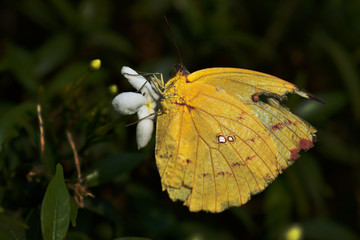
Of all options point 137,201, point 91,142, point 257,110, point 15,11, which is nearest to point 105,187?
point 137,201

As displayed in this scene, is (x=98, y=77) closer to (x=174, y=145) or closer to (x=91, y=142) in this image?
(x=91, y=142)

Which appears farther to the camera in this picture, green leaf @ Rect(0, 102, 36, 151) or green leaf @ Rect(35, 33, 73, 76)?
green leaf @ Rect(35, 33, 73, 76)

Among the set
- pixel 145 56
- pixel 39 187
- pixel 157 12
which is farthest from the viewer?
pixel 145 56

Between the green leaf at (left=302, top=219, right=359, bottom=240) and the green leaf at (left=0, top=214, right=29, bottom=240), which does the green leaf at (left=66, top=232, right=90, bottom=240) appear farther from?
the green leaf at (left=302, top=219, right=359, bottom=240)

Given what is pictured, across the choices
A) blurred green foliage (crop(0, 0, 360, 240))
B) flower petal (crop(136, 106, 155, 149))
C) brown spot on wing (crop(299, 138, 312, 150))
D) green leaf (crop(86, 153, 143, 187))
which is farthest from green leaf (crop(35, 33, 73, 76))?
brown spot on wing (crop(299, 138, 312, 150))

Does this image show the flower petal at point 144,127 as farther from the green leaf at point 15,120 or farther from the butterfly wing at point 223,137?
the green leaf at point 15,120

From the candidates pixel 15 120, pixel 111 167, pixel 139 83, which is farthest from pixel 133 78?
pixel 15 120
